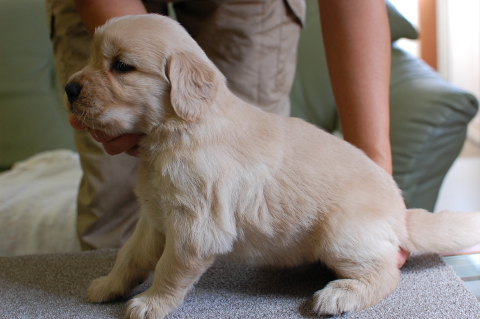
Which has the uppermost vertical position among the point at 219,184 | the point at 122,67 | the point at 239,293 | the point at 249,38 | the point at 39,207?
the point at 122,67

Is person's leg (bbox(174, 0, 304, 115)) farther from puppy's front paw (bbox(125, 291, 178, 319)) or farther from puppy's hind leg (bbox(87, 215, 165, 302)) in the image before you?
puppy's front paw (bbox(125, 291, 178, 319))

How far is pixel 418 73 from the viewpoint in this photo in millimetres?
2641

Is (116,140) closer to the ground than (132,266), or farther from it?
farther from it

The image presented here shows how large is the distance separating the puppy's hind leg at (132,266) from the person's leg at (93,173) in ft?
2.16

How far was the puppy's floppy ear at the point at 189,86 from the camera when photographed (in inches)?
35.6

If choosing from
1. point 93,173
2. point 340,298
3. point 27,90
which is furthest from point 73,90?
point 27,90

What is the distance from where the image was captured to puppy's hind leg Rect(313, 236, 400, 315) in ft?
3.21

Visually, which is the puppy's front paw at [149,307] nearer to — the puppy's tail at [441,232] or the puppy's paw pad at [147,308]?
the puppy's paw pad at [147,308]

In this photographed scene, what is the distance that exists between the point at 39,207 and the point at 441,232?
1883 millimetres

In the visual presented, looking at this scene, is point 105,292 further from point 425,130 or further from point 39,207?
point 425,130

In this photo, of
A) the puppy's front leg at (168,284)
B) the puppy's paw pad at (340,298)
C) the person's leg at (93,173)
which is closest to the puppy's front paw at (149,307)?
the puppy's front leg at (168,284)

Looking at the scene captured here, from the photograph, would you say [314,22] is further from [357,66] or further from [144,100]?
[144,100]

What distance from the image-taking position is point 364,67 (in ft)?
4.22

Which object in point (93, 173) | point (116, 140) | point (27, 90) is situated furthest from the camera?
point (27, 90)
